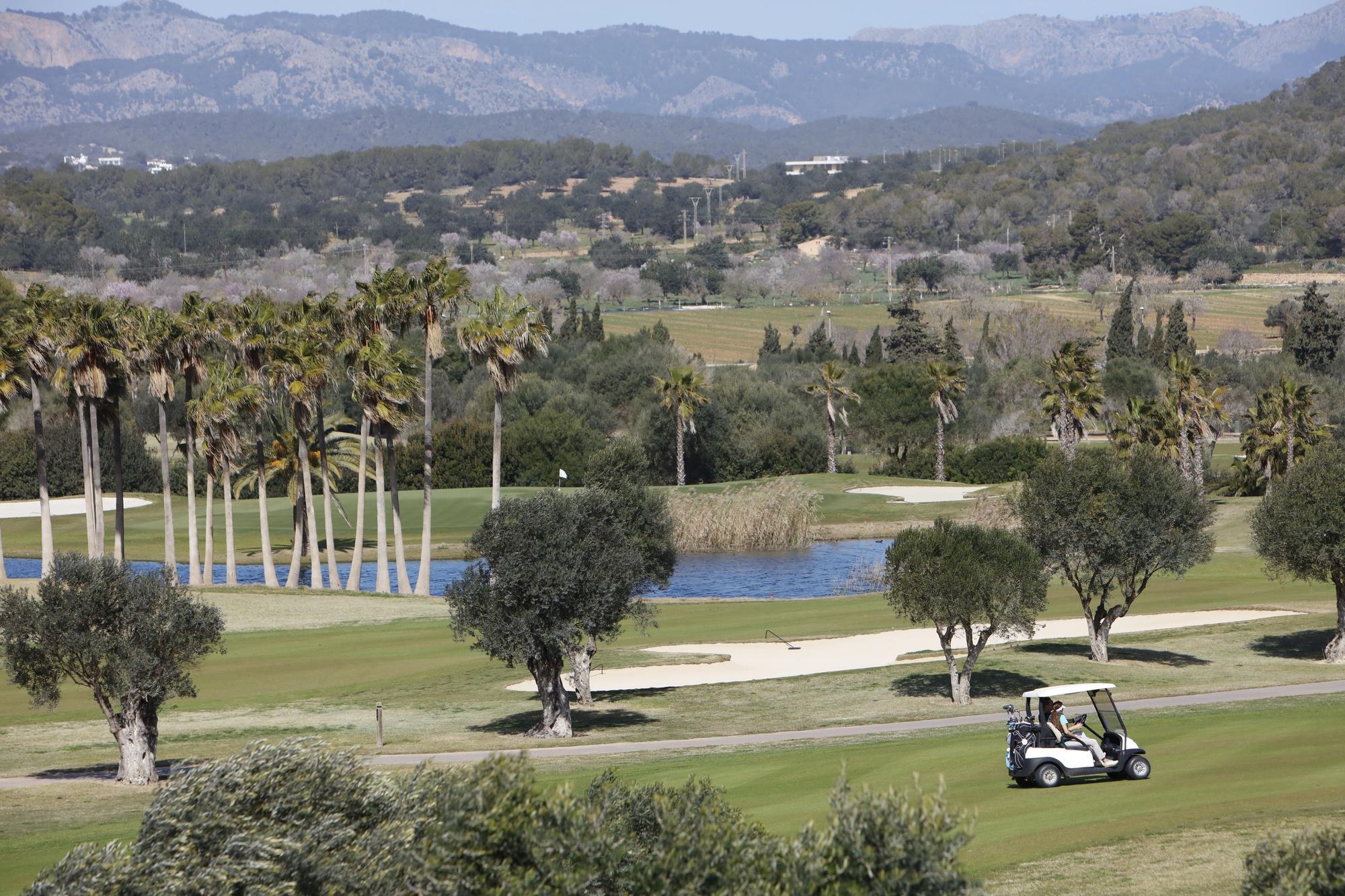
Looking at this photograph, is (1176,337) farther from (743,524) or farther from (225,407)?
(225,407)

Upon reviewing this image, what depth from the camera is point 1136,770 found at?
24797 millimetres

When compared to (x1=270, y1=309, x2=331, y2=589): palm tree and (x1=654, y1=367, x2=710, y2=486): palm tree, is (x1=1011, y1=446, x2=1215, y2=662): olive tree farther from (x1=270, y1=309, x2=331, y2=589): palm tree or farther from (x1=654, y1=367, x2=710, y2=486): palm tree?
(x1=654, y1=367, x2=710, y2=486): palm tree

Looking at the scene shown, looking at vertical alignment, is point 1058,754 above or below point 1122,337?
below

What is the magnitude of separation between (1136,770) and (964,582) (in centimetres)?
1012

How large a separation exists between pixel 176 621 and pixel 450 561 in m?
50.0

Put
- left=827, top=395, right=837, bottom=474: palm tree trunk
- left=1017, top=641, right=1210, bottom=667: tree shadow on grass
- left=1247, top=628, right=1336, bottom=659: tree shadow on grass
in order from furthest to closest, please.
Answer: left=827, top=395, right=837, bottom=474: palm tree trunk, left=1247, top=628, right=1336, bottom=659: tree shadow on grass, left=1017, top=641, right=1210, bottom=667: tree shadow on grass

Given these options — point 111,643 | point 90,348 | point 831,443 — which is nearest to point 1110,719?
point 111,643

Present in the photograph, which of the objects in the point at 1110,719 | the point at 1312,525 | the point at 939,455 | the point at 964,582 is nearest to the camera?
the point at 1110,719

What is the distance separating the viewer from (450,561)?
79.8 metres

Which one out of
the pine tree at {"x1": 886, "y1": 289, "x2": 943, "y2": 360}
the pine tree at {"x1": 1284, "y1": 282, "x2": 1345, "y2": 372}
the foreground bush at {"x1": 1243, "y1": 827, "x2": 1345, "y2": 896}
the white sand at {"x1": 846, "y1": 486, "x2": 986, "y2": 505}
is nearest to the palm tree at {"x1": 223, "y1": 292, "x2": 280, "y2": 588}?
the white sand at {"x1": 846, "y1": 486, "x2": 986, "y2": 505}

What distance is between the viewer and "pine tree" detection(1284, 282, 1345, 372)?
124812 mm

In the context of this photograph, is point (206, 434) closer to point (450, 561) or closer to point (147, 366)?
point (147, 366)

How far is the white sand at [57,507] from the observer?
90562mm

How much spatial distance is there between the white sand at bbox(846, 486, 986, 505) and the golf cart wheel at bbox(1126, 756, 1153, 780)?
63360 mm
